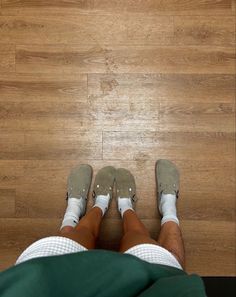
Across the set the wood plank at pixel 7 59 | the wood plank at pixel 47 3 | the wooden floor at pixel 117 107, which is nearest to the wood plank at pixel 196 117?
the wooden floor at pixel 117 107

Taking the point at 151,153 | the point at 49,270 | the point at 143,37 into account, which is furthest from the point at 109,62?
the point at 49,270

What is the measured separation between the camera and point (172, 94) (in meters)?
1.46

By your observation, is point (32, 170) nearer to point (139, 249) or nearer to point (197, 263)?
point (139, 249)

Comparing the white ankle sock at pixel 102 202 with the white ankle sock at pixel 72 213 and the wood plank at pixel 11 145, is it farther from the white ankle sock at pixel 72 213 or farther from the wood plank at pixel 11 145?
the wood plank at pixel 11 145

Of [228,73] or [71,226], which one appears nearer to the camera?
[71,226]

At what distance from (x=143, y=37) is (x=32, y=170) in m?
0.71

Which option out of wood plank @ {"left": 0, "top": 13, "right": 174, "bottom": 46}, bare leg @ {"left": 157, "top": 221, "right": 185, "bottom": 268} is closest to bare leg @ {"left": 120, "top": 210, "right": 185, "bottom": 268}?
bare leg @ {"left": 157, "top": 221, "right": 185, "bottom": 268}

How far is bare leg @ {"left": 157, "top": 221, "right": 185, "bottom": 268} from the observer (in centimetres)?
121

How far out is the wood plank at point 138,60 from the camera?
1467mm

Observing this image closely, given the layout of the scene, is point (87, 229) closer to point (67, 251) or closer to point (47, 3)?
point (67, 251)

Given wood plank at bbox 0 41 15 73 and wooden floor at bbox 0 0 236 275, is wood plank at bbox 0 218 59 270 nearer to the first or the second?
wooden floor at bbox 0 0 236 275

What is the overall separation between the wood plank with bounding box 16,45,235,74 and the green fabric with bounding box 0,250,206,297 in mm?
866

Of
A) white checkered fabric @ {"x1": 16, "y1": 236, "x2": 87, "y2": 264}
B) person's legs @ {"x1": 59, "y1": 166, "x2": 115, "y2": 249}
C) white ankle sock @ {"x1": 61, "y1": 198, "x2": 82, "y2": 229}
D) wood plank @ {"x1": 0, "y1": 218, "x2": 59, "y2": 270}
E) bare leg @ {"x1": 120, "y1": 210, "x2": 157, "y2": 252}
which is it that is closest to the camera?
white checkered fabric @ {"x1": 16, "y1": 236, "x2": 87, "y2": 264}

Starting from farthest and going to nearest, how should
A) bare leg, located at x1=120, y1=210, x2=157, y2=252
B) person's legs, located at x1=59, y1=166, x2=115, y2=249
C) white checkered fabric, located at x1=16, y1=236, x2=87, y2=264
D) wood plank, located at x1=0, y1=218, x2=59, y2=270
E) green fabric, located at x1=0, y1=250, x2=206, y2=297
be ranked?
wood plank, located at x1=0, y1=218, x2=59, y2=270 → person's legs, located at x1=59, y1=166, x2=115, y2=249 → bare leg, located at x1=120, y1=210, x2=157, y2=252 → white checkered fabric, located at x1=16, y1=236, x2=87, y2=264 → green fabric, located at x1=0, y1=250, x2=206, y2=297
